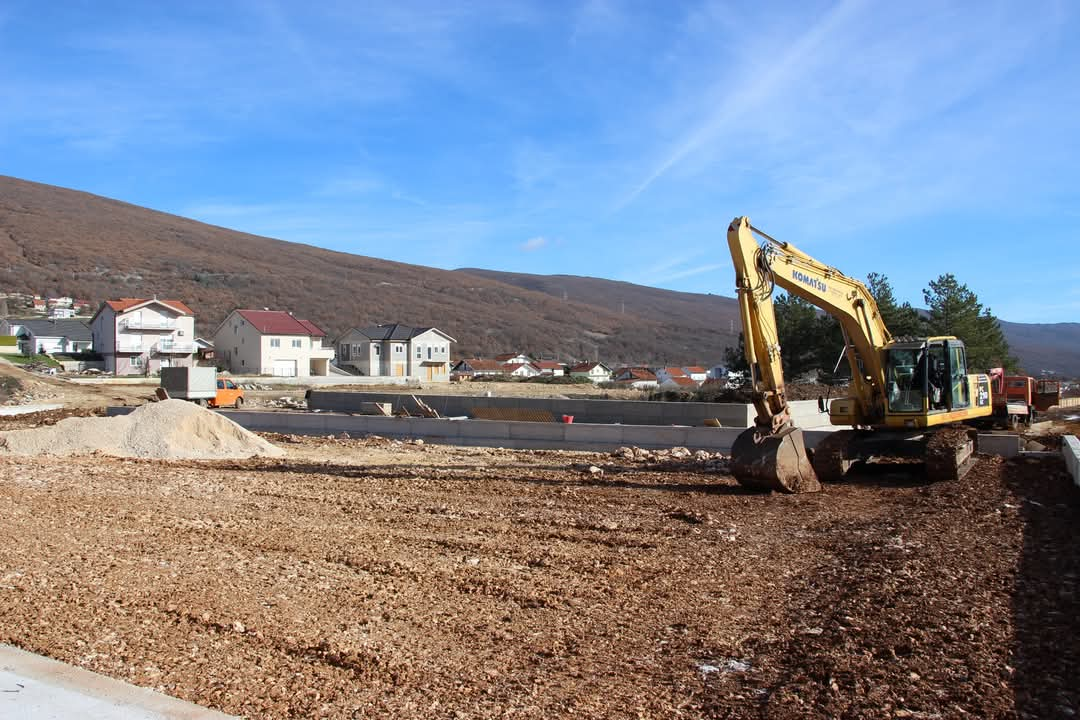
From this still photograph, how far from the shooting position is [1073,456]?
44.0 ft

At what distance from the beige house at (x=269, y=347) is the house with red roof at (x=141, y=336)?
308cm

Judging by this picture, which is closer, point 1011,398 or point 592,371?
point 1011,398

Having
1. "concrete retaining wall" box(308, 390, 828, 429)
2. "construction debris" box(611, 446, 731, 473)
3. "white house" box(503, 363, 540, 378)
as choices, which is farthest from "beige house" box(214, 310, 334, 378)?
"construction debris" box(611, 446, 731, 473)

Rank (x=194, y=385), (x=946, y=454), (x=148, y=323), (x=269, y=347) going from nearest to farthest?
(x=946, y=454), (x=194, y=385), (x=148, y=323), (x=269, y=347)

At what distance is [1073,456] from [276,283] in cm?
13288

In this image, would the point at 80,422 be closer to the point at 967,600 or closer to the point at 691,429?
the point at 691,429

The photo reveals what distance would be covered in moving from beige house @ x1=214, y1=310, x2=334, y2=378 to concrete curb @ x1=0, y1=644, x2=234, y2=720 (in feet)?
215

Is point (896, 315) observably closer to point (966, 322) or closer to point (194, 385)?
point (966, 322)

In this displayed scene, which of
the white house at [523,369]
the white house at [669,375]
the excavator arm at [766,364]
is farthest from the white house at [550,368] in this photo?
the excavator arm at [766,364]

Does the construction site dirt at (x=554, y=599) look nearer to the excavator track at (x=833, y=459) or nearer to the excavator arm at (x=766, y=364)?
the excavator arm at (x=766, y=364)

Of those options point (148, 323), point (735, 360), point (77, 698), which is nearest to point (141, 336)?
point (148, 323)

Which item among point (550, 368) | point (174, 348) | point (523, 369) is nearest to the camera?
point (174, 348)

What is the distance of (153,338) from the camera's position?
229 ft

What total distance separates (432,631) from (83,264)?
135 metres
